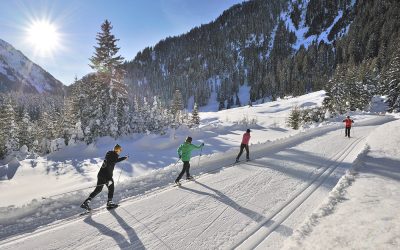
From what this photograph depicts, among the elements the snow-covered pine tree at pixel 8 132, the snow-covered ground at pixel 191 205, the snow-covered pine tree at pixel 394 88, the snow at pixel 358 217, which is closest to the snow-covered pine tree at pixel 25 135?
the snow-covered pine tree at pixel 8 132

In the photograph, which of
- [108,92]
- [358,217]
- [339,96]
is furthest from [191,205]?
[339,96]

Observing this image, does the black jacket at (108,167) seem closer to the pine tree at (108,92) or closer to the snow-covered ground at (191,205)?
the snow-covered ground at (191,205)

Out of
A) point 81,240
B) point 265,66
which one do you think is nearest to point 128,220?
point 81,240

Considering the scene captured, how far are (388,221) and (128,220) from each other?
20.9 ft

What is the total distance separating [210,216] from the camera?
27.4 ft

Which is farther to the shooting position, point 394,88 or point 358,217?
point 394,88

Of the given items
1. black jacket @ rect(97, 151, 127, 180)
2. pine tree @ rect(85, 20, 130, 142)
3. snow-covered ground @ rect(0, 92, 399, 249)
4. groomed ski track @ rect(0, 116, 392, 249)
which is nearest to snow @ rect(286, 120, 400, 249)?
snow-covered ground @ rect(0, 92, 399, 249)

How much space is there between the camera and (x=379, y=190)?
9867 millimetres

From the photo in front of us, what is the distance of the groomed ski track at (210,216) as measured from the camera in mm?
6824

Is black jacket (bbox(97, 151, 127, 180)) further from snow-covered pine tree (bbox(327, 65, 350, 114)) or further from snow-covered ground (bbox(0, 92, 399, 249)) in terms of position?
snow-covered pine tree (bbox(327, 65, 350, 114))

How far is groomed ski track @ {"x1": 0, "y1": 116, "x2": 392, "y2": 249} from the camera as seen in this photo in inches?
269

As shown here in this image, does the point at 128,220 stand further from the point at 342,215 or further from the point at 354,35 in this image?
the point at 354,35

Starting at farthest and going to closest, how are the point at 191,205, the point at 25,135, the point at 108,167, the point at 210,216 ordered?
the point at 25,135, the point at 108,167, the point at 191,205, the point at 210,216

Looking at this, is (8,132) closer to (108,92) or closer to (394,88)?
(108,92)
